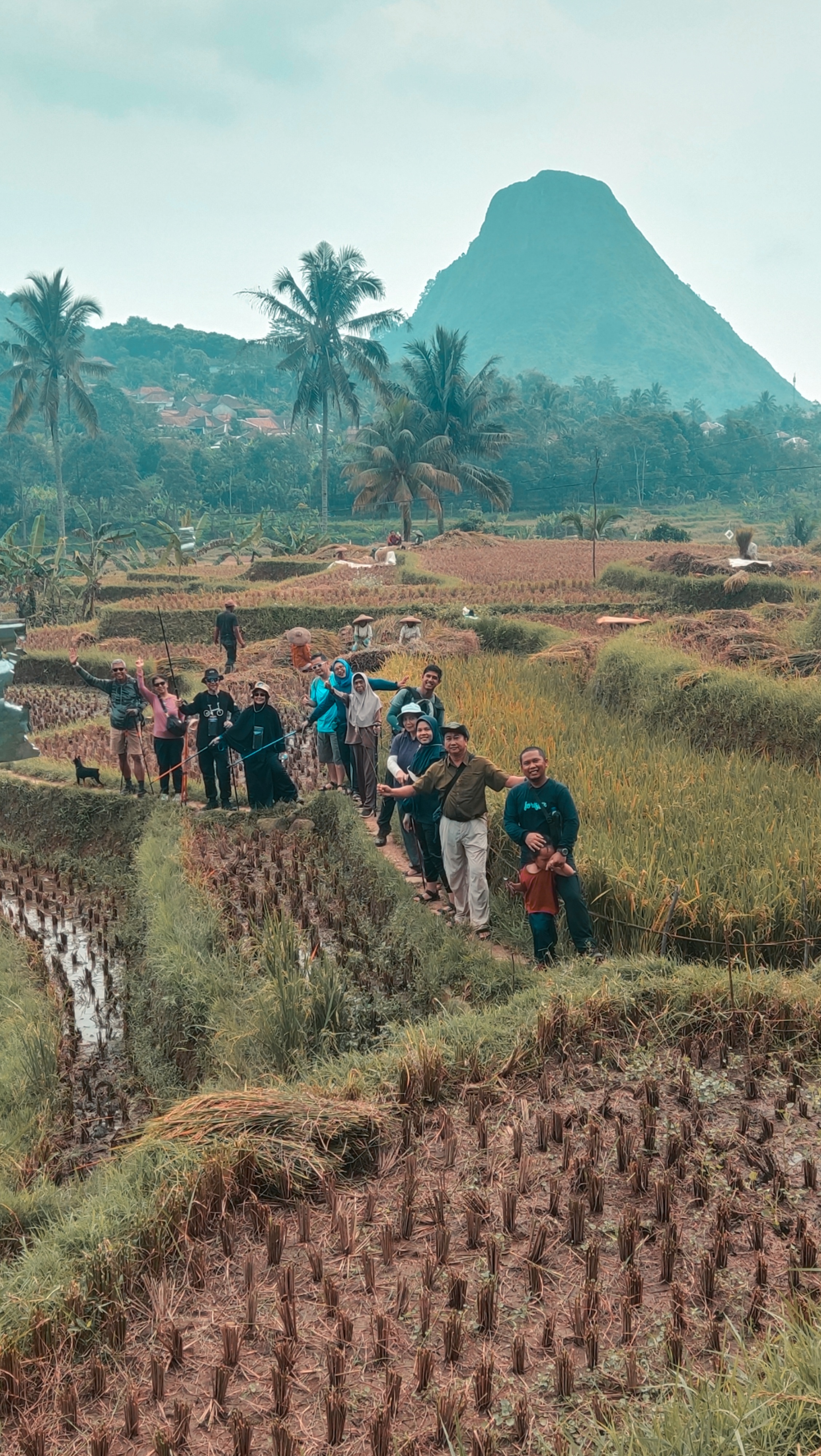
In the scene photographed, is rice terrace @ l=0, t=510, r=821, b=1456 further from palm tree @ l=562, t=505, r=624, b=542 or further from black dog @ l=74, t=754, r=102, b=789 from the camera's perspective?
palm tree @ l=562, t=505, r=624, b=542

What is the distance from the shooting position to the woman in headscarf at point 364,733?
8.92 m

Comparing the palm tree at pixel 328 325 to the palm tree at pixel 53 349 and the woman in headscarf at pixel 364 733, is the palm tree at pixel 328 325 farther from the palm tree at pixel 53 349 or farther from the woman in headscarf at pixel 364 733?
the woman in headscarf at pixel 364 733

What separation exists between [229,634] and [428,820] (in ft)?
33.1

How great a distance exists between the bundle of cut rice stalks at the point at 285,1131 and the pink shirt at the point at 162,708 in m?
5.57

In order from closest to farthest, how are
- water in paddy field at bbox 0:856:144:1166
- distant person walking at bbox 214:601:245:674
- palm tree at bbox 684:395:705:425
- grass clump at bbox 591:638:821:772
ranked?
water in paddy field at bbox 0:856:144:1166
grass clump at bbox 591:638:821:772
distant person walking at bbox 214:601:245:674
palm tree at bbox 684:395:705:425

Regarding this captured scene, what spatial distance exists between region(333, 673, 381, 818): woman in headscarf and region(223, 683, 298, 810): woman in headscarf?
592 mm

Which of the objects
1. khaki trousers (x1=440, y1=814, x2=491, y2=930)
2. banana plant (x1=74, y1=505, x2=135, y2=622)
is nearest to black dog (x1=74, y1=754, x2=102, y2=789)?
khaki trousers (x1=440, y1=814, x2=491, y2=930)

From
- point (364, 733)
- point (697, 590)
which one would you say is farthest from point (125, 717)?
point (697, 590)

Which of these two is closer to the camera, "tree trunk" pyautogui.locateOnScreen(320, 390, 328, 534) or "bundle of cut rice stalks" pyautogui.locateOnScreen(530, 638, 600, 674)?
"bundle of cut rice stalks" pyautogui.locateOnScreen(530, 638, 600, 674)

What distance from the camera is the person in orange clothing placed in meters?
5.56

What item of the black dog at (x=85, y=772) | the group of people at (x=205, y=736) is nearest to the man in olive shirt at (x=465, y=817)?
the group of people at (x=205, y=736)

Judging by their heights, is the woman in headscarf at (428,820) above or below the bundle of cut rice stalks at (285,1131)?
above

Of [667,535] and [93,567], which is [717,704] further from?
[667,535]

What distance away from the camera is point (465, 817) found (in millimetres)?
6234
